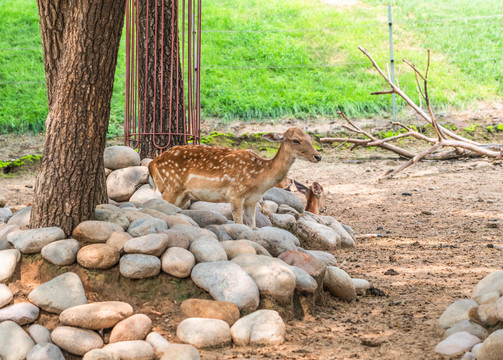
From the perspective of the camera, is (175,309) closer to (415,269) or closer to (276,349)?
(276,349)

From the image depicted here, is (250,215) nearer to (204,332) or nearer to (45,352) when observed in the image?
(204,332)

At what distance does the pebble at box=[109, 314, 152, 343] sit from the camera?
12.4ft

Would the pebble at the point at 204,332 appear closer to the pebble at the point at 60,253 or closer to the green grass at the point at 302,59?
the pebble at the point at 60,253

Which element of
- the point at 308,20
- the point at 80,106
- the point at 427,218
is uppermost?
the point at 308,20

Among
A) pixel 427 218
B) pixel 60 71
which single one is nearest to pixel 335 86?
pixel 427 218

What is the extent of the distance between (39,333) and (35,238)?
29.3 inches

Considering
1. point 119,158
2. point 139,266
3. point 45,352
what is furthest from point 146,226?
point 119,158

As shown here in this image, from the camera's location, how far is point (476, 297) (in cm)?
400

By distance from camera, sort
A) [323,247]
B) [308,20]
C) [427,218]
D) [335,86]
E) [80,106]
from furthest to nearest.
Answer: [308,20] < [335,86] < [427,218] < [323,247] < [80,106]

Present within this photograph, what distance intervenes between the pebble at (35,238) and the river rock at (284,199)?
10.4 feet

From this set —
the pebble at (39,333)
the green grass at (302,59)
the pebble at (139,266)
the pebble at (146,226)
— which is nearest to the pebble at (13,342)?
the pebble at (39,333)

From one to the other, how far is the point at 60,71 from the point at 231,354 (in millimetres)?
2262

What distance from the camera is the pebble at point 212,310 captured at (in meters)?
3.93

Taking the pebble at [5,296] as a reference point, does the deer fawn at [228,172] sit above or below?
above
